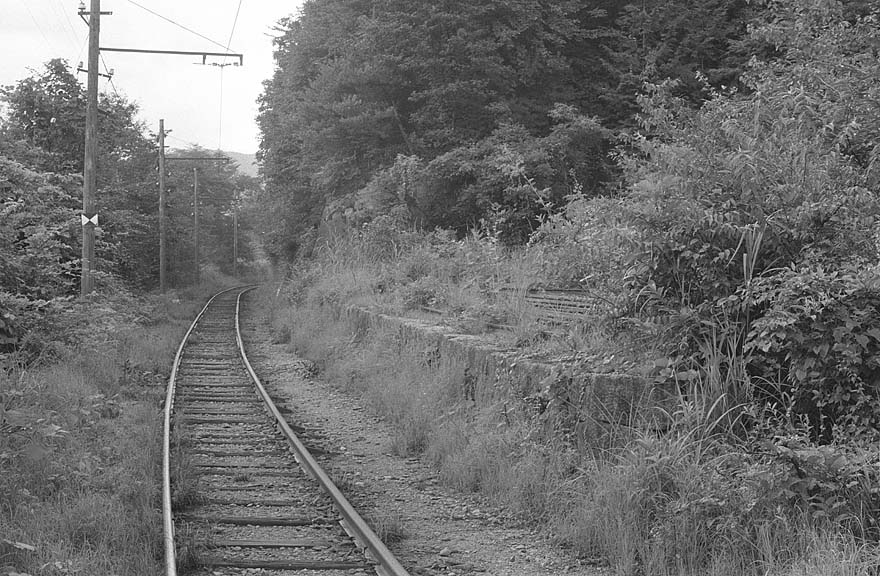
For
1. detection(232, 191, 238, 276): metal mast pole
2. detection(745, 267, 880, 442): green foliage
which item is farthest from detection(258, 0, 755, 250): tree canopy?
detection(232, 191, 238, 276): metal mast pole

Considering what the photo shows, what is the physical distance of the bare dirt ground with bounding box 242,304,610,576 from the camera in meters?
6.05

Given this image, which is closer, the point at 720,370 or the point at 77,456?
the point at 720,370

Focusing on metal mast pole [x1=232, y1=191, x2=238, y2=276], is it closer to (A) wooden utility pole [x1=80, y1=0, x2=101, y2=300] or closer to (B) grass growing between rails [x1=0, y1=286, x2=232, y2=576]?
(A) wooden utility pole [x1=80, y1=0, x2=101, y2=300]

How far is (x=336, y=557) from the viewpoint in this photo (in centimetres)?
610

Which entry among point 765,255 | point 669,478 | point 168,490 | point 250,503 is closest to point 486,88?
point 765,255

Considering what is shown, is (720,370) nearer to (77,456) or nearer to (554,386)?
(554,386)

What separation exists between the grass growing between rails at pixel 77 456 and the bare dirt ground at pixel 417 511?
176cm

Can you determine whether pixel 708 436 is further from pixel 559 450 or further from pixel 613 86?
pixel 613 86

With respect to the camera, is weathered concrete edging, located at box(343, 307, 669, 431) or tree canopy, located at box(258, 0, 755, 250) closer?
weathered concrete edging, located at box(343, 307, 669, 431)

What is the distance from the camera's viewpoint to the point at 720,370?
22.8 feet

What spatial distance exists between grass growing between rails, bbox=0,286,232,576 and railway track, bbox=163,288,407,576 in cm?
22

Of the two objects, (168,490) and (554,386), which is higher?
(554,386)

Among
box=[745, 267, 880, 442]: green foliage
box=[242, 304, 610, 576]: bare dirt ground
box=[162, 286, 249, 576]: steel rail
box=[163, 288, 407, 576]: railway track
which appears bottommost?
box=[242, 304, 610, 576]: bare dirt ground

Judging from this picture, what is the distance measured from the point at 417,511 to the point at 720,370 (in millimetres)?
2814
